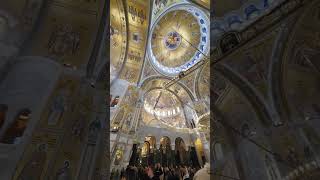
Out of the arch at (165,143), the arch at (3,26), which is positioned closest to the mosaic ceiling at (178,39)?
the arch at (165,143)

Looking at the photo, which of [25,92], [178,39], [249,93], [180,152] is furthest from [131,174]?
[178,39]

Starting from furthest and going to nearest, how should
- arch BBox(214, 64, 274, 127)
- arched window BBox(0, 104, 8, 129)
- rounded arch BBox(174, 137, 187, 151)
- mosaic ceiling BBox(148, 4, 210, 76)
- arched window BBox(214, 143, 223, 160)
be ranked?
rounded arch BBox(174, 137, 187, 151)
mosaic ceiling BBox(148, 4, 210, 76)
arched window BBox(214, 143, 223, 160)
arch BBox(214, 64, 274, 127)
arched window BBox(0, 104, 8, 129)

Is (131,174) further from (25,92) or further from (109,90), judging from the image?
(25,92)

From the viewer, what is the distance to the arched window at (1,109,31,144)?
3598mm

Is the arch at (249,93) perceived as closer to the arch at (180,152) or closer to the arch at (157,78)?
the arch at (157,78)

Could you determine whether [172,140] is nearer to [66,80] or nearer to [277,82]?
[277,82]

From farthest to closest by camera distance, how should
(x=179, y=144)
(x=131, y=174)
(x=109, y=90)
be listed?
(x=179, y=144) → (x=131, y=174) → (x=109, y=90)

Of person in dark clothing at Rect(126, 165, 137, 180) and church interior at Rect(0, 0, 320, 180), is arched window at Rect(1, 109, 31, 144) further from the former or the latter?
person in dark clothing at Rect(126, 165, 137, 180)

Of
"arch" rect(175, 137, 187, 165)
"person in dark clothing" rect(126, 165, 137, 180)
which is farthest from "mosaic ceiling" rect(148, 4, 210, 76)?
"arch" rect(175, 137, 187, 165)

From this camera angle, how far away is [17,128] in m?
3.74

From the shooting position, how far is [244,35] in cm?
579

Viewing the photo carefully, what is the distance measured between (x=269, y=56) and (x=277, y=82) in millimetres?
818

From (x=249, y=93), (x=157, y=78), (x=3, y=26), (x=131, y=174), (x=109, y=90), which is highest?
(x=157, y=78)

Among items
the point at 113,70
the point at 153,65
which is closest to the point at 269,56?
the point at 113,70
